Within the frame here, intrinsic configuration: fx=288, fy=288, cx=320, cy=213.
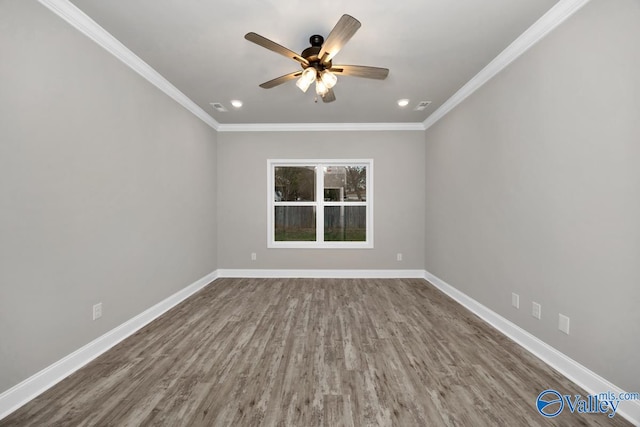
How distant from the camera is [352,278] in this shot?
4.89 metres

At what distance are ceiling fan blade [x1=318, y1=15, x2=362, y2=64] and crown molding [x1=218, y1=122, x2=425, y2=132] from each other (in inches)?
104

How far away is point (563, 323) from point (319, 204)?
12.1 ft

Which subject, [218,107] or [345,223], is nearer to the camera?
[218,107]

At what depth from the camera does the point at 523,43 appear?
2.41 metres

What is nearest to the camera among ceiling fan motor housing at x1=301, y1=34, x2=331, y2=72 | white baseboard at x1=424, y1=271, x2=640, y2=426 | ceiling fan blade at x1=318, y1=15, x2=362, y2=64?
white baseboard at x1=424, y1=271, x2=640, y2=426

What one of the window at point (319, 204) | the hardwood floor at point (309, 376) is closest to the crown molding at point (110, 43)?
the window at point (319, 204)

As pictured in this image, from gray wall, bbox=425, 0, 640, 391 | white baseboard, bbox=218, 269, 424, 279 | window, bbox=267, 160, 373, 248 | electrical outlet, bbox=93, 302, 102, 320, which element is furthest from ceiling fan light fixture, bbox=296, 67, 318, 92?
white baseboard, bbox=218, 269, 424, 279

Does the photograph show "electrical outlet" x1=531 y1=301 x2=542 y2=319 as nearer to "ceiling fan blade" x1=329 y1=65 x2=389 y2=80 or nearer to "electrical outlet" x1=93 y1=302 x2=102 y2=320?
"ceiling fan blade" x1=329 y1=65 x2=389 y2=80

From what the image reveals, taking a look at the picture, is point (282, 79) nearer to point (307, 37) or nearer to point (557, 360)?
point (307, 37)

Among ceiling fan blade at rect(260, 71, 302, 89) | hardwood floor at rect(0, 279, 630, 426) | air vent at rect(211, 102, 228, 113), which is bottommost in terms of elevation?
hardwood floor at rect(0, 279, 630, 426)

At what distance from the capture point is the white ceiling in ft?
6.81

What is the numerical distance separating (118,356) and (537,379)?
315 centimetres

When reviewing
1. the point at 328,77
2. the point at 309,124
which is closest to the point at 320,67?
the point at 328,77

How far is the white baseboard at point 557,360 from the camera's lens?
63.8 inches
